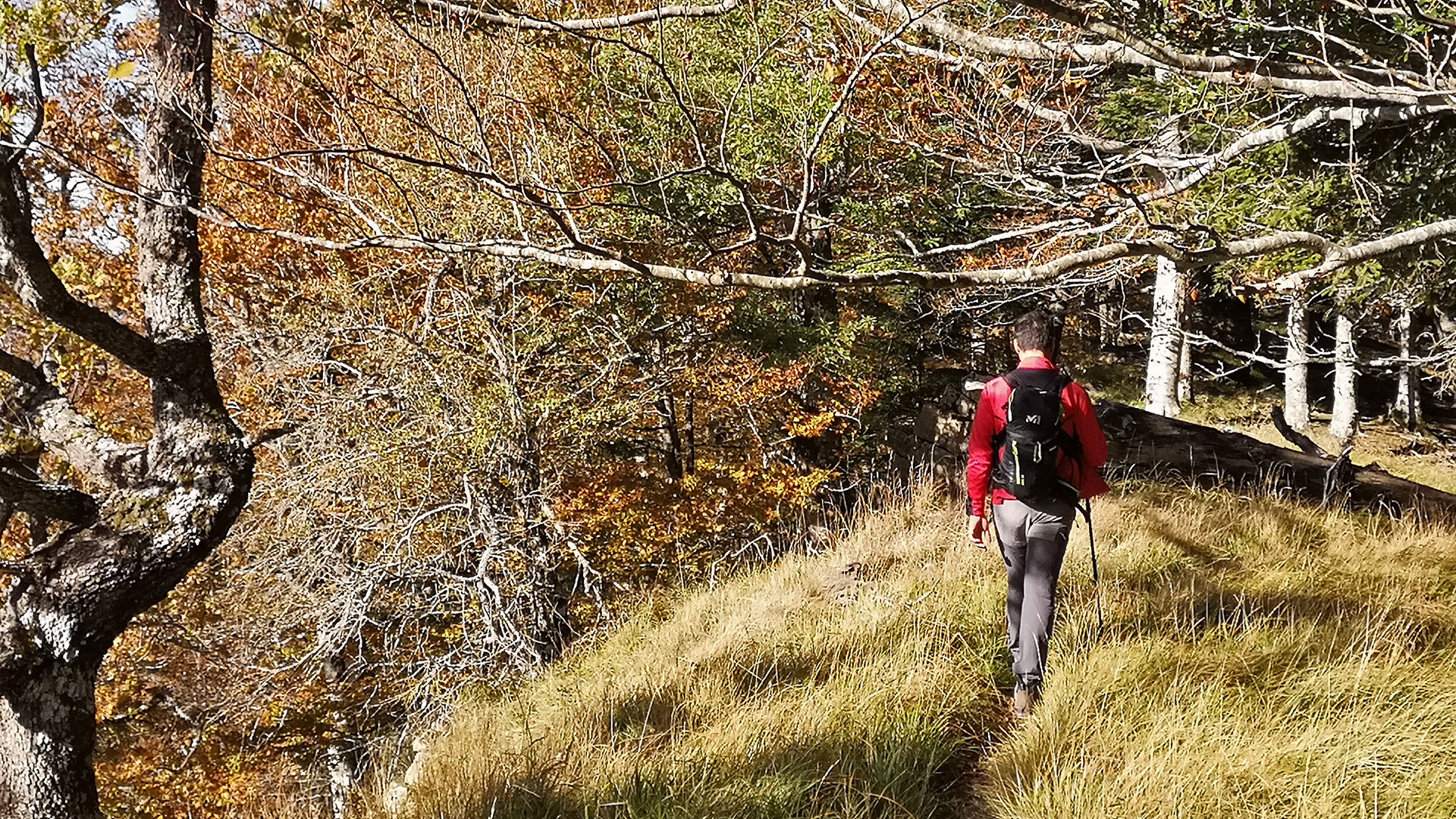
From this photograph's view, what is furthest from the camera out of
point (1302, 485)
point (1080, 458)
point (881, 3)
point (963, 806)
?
point (1302, 485)

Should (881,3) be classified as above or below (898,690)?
above

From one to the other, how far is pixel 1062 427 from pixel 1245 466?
18.3ft

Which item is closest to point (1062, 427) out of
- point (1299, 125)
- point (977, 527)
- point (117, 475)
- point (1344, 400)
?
point (977, 527)

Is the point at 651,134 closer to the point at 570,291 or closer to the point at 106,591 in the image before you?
the point at 570,291

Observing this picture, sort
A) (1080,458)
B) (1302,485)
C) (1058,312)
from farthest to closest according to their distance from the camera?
1. (1058,312)
2. (1302,485)
3. (1080,458)

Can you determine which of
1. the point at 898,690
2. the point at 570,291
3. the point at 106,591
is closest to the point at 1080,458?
the point at 898,690

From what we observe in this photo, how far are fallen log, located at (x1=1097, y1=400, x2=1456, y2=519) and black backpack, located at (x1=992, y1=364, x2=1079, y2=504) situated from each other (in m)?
3.71

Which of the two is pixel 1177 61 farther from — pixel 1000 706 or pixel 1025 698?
pixel 1000 706

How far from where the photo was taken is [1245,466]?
7.67 meters

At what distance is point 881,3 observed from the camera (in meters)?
3.18

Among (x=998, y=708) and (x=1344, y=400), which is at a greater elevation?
(x=1344, y=400)

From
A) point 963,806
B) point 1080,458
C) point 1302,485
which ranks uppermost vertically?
point 1080,458

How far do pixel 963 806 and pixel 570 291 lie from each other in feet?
23.4

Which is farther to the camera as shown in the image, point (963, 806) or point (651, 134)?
→ point (651, 134)
